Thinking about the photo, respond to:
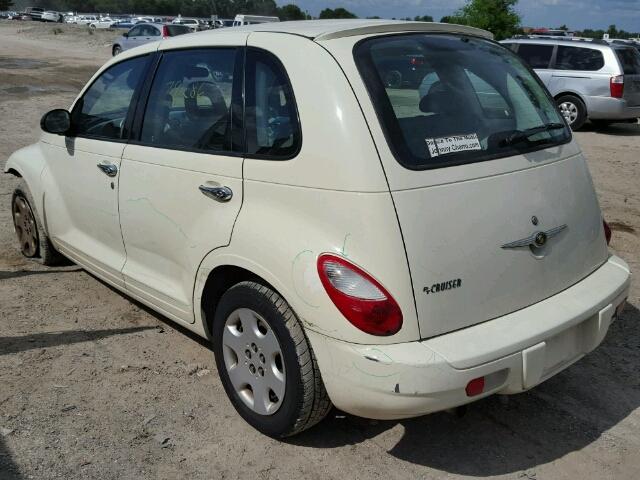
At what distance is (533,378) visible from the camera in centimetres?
277

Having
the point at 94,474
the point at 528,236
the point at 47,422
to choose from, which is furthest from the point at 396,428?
the point at 47,422

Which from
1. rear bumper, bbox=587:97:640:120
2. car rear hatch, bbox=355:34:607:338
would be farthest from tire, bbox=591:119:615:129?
car rear hatch, bbox=355:34:607:338

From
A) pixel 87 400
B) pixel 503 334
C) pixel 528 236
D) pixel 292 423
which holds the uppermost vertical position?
pixel 528 236

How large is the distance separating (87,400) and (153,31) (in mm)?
25221

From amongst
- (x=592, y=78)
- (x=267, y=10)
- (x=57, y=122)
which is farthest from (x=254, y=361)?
(x=267, y=10)

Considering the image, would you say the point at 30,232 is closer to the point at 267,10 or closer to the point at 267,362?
the point at 267,362

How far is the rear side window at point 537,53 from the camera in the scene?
44.9ft

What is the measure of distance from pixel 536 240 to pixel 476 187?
1.23 feet

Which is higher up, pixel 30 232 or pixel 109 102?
pixel 109 102

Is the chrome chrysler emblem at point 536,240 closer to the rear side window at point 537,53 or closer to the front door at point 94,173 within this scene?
the front door at point 94,173

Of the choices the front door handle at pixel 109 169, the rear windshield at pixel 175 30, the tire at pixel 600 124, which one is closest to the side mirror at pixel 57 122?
the front door handle at pixel 109 169

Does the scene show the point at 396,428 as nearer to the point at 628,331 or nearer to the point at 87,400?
the point at 87,400

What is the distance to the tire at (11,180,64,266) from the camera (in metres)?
5.04

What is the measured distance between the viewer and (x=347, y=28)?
306cm
